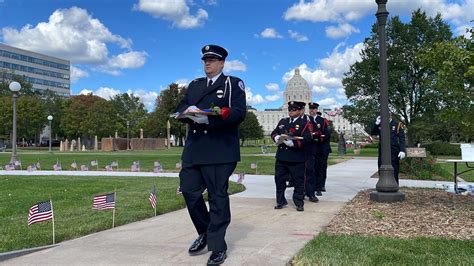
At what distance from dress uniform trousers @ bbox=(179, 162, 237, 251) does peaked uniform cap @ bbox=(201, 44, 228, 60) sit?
1102mm

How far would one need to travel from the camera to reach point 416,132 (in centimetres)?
4444

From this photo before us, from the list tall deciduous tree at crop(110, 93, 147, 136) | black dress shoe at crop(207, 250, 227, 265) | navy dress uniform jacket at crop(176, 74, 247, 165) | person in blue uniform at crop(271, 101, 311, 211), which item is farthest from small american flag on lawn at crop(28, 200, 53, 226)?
tall deciduous tree at crop(110, 93, 147, 136)

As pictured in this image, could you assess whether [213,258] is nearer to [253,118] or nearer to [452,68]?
[452,68]

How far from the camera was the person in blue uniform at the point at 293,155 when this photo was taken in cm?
791

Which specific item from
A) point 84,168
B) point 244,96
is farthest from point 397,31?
point 244,96

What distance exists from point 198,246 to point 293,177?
347cm

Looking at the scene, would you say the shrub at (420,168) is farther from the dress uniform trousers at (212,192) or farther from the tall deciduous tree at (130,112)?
the tall deciduous tree at (130,112)

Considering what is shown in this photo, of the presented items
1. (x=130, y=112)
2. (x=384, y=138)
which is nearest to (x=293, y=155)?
(x=384, y=138)

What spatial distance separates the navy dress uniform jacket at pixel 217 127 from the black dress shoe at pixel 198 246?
851mm

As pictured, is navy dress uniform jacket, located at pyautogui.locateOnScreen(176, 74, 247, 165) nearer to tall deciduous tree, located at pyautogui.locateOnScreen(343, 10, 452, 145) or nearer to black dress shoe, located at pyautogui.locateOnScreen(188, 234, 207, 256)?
black dress shoe, located at pyautogui.locateOnScreen(188, 234, 207, 256)

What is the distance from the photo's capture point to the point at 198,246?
486 centimetres

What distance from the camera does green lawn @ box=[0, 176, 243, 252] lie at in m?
6.00

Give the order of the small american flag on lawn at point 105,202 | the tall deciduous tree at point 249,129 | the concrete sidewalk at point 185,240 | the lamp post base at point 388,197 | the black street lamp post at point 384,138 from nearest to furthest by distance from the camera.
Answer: the concrete sidewalk at point 185,240 < the small american flag on lawn at point 105,202 < the lamp post base at point 388,197 < the black street lamp post at point 384,138 < the tall deciduous tree at point 249,129

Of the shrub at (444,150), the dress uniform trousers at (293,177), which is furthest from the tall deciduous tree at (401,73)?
the dress uniform trousers at (293,177)
